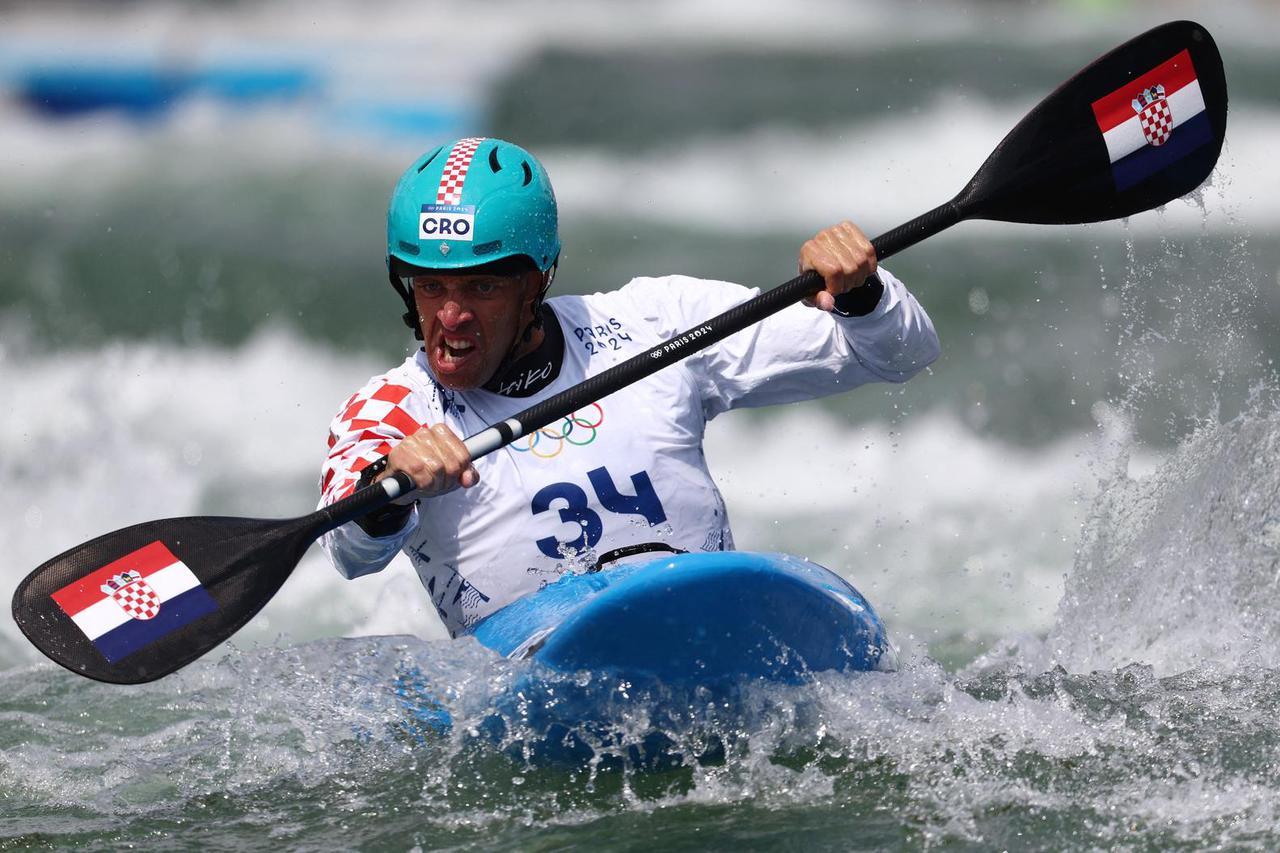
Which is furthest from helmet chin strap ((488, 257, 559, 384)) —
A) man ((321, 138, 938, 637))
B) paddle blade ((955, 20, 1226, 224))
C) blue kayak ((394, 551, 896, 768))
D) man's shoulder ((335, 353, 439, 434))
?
paddle blade ((955, 20, 1226, 224))

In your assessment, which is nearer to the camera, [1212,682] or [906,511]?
[1212,682]

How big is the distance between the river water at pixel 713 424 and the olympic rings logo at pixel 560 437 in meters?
0.43

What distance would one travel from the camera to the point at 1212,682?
3.39 metres

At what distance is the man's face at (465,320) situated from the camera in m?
3.24

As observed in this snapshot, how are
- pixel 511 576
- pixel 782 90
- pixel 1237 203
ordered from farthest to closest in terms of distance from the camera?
1. pixel 782 90
2. pixel 1237 203
3. pixel 511 576

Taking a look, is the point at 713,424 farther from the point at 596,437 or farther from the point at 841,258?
the point at 841,258

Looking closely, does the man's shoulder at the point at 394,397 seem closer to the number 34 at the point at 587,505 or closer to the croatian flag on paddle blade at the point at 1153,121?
the number 34 at the point at 587,505

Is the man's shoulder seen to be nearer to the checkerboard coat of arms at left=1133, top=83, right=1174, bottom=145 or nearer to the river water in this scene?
the river water

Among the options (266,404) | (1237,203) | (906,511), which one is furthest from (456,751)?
(1237,203)

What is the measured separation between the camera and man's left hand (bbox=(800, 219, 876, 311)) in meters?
3.16

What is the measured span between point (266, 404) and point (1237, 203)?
221 inches

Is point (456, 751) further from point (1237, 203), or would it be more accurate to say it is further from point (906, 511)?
point (1237, 203)

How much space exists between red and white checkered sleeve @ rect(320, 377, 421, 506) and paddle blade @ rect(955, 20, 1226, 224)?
54.1 inches

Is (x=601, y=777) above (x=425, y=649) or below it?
below
